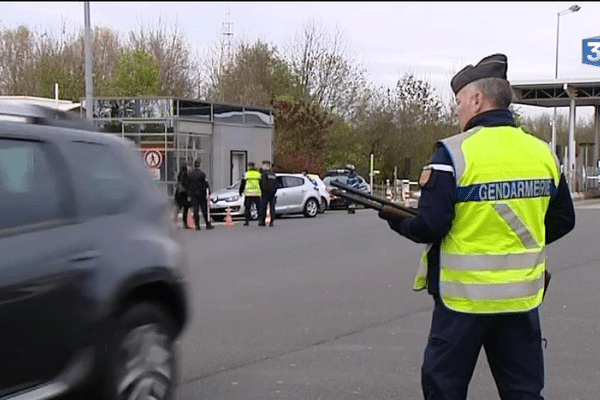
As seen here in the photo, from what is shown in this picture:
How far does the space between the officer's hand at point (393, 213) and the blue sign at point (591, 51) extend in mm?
12801

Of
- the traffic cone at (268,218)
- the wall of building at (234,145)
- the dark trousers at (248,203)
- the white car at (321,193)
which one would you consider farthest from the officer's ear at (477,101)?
the wall of building at (234,145)

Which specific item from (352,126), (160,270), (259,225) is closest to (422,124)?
(352,126)

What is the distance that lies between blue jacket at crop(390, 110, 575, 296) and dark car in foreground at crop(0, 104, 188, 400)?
1.61 meters

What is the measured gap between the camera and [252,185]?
73.8 feet

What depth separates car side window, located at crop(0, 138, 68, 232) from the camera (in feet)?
14.0

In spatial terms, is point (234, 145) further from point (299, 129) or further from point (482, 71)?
point (482, 71)

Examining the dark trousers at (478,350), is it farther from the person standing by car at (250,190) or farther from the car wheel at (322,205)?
the car wheel at (322,205)

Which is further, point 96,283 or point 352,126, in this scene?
point 352,126

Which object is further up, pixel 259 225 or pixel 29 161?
pixel 29 161

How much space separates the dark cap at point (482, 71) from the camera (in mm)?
3855

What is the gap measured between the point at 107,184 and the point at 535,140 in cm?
236

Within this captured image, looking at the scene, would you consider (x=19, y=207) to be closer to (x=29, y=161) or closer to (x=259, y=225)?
(x=29, y=161)

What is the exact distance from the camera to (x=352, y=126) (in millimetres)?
49562

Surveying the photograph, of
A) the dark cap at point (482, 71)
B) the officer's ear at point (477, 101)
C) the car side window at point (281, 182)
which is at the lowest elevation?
the car side window at point (281, 182)
